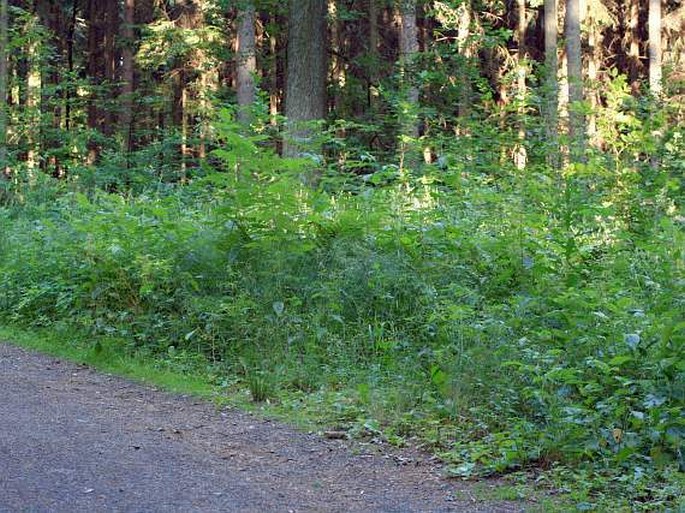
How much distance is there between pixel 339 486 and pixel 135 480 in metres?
1.27

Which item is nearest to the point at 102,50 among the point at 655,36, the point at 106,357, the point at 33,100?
the point at 33,100

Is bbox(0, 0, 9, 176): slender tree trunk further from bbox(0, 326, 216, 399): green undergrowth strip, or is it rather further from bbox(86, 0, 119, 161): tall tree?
bbox(0, 326, 216, 399): green undergrowth strip

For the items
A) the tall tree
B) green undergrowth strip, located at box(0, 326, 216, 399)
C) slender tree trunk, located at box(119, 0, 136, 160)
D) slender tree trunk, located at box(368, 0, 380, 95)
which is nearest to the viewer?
green undergrowth strip, located at box(0, 326, 216, 399)

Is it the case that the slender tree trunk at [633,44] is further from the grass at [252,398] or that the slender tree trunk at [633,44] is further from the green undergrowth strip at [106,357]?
the grass at [252,398]

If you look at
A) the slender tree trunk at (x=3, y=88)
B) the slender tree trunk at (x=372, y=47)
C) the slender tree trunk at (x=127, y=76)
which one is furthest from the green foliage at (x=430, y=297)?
the slender tree trunk at (x=127, y=76)

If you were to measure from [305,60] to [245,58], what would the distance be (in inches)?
262

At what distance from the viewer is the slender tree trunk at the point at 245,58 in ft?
67.1

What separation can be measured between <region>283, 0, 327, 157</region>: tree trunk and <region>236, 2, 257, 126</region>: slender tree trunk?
5.27m

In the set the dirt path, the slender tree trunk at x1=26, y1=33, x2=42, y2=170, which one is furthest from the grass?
the slender tree trunk at x1=26, y1=33, x2=42, y2=170

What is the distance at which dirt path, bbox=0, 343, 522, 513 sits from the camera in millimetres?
4898

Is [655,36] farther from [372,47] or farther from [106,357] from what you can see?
[106,357]

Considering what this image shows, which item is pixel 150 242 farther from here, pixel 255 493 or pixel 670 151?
pixel 670 151

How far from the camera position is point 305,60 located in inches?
563

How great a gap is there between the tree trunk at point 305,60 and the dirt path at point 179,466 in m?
7.70
